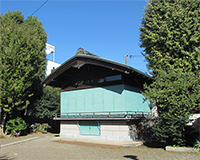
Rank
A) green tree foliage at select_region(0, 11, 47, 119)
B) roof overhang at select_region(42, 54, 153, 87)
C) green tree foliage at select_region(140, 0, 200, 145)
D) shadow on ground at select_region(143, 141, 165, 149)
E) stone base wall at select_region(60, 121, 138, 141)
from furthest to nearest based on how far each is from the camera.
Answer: green tree foliage at select_region(0, 11, 47, 119)
roof overhang at select_region(42, 54, 153, 87)
stone base wall at select_region(60, 121, 138, 141)
shadow on ground at select_region(143, 141, 165, 149)
green tree foliage at select_region(140, 0, 200, 145)

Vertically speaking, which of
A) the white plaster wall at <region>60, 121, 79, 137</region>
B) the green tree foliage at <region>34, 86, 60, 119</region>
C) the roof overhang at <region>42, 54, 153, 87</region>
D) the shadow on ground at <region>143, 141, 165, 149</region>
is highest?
the roof overhang at <region>42, 54, 153, 87</region>

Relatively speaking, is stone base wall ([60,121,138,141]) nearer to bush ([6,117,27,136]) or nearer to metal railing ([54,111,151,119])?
metal railing ([54,111,151,119])

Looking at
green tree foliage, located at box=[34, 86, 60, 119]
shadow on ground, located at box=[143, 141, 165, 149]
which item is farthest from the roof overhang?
shadow on ground, located at box=[143, 141, 165, 149]

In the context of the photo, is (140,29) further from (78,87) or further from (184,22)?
(78,87)

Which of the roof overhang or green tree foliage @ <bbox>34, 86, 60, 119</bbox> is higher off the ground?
the roof overhang

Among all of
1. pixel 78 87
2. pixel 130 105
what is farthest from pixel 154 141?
pixel 78 87

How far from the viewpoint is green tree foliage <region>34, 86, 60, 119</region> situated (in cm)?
2398

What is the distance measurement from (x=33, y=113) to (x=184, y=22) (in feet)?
69.9

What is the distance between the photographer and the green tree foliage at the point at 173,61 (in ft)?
34.2

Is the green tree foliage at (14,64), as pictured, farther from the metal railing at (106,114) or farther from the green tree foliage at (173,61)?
the green tree foliage at (173,61)

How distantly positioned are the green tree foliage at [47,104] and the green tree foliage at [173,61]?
13812 mm

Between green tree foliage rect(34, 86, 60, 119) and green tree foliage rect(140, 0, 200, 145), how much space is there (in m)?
13.8

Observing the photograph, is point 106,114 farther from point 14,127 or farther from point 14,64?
point 14,127

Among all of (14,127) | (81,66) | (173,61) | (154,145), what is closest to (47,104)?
(14,127)
